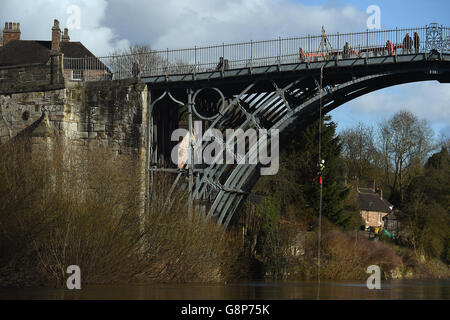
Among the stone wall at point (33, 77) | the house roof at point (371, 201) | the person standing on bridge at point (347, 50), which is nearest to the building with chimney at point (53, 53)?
the stone wall at point (33, 77)

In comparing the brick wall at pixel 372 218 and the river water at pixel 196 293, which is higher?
the brick wall at pixel 372 218

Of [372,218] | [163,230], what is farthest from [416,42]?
[372,218]

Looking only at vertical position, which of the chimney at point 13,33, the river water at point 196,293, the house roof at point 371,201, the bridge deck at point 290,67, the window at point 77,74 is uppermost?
the chimney at point 13,33

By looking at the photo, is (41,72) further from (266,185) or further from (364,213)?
(364,213)

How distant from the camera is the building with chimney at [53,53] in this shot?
29688mm

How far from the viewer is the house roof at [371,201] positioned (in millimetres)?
60228

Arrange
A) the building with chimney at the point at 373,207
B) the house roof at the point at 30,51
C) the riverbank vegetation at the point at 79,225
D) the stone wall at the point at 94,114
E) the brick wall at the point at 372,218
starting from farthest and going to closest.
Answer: the brick wall at the point at 372,218 → the building with chimney at the point at 373,207 → the house roof at the point at 30,51 → the stone wall at the point at 94,114 → the riverbank vegetation at the point at 79,225

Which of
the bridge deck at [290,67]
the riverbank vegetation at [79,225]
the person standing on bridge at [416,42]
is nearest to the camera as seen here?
the riverbank vegetation at [79,225]

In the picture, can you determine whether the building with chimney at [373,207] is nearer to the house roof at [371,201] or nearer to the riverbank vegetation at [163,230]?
the house roof at [371,201]

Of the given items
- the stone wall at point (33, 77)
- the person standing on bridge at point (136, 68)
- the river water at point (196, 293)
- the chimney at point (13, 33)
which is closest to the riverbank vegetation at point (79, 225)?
the river water at point (196, 293)

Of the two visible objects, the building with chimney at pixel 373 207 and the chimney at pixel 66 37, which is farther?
the building with chimney at pixel 373 207

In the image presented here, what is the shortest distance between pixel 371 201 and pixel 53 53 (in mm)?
37424

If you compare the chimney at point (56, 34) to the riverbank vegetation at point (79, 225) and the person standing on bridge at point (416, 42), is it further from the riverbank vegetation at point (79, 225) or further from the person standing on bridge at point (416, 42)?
the person standing on bridge at point (416, 42)

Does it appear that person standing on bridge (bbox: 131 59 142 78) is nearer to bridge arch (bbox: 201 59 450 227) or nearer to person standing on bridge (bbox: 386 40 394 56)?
bridge arch (bbox: 201 59 450 227)
